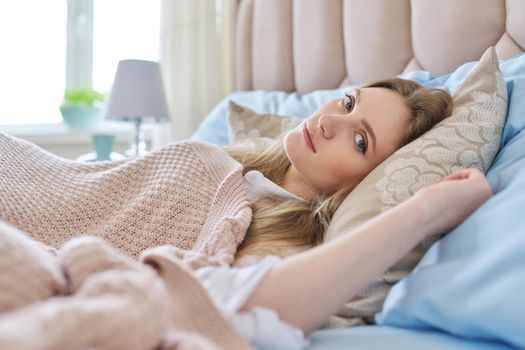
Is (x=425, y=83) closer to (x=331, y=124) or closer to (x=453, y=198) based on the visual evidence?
(x=331, y=124)

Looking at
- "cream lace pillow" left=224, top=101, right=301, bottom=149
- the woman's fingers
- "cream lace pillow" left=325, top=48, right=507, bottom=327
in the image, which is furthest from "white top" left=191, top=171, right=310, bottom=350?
"cream lace pillow" left=224, top=101, right=301, bottom=149

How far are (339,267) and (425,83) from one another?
88cm

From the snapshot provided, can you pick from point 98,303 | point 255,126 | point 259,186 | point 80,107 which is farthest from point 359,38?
point 80,107

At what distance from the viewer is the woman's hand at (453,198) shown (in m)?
0.86

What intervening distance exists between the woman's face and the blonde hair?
1.0 inches

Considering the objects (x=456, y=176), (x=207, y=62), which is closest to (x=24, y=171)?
(x=456, y=176)

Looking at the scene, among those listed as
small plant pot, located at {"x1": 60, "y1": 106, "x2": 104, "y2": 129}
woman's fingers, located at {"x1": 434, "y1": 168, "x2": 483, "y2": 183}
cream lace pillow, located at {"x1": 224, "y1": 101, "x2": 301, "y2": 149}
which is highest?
woman's fingers, located at {"x1": 434, "y1": 168, "x2": 483, "y2": 183}

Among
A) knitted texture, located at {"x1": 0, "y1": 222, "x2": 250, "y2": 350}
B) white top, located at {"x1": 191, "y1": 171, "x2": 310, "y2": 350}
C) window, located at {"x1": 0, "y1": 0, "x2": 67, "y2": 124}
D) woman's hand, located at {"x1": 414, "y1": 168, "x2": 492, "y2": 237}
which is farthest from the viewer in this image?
window, located at {"x1": 0, "y1": 0, "x2": 67, "y2": 124}

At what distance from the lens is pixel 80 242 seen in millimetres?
690

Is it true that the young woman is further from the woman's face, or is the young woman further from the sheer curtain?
the sheer curtain

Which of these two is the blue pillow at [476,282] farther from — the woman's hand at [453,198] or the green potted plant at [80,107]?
the green potted plant at [80,107]

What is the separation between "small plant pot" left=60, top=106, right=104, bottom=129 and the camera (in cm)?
306

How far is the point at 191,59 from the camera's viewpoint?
2.82m

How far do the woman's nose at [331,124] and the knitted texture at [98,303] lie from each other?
0.58 metres
